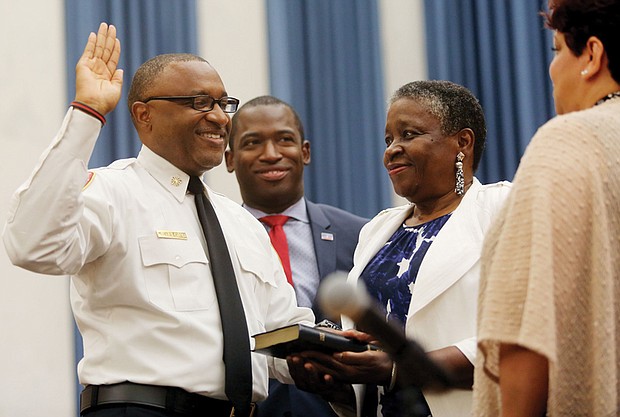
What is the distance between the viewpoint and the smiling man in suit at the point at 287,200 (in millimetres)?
3650

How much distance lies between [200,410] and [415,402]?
0.63 meters

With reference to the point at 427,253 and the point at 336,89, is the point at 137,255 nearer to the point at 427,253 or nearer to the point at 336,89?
the point at 427,253

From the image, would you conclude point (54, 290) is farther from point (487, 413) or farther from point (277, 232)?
point (487, 413)

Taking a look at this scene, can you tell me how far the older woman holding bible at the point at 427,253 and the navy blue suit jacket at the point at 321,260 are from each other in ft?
0.87

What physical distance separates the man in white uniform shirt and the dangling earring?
2.26ft

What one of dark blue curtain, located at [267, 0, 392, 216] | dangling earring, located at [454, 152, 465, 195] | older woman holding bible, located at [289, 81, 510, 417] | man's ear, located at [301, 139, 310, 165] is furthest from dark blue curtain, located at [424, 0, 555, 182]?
dangling earring, located at [454, 152, 465, 195]

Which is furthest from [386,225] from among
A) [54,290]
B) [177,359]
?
[54,290]

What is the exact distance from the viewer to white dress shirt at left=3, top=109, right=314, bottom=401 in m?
2.38

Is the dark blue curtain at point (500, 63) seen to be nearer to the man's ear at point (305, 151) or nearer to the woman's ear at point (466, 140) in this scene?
the man's ear at point (305, 151)

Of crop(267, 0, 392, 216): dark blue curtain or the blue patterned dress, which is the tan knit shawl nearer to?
the blue patterned dress

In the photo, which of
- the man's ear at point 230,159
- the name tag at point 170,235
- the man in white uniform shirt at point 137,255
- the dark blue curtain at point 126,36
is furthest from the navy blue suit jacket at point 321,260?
the dark blue curtain at point 126,36

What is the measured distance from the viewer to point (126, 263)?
2.62 meters

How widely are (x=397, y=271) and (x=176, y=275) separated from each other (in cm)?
69

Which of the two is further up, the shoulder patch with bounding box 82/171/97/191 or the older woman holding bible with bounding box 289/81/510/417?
the shoulder patch with bounding box 82/171/97/191
